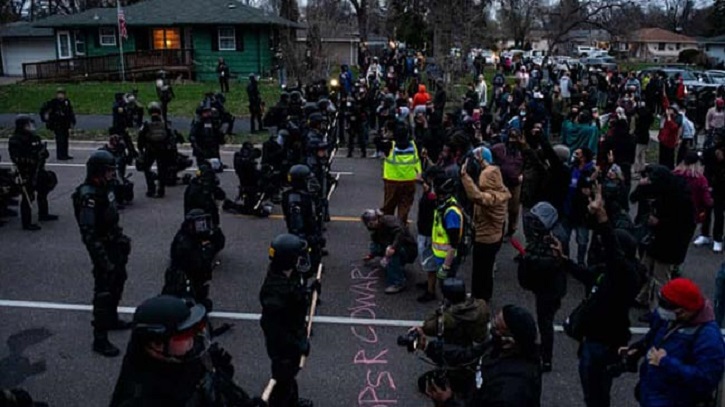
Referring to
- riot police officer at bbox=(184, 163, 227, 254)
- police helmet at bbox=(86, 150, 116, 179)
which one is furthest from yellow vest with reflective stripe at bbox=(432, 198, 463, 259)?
police helmet at bbox=(86, 150, 116, 179)

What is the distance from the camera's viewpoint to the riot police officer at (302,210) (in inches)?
301

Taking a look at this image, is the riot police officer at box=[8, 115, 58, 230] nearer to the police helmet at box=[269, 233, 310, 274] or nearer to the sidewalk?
the police helmet at box=[269, 233, 310, 274]

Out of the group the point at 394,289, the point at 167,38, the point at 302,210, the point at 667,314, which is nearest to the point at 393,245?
the point at 394,289

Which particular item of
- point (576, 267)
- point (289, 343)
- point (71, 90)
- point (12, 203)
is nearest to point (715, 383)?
point (576, 267)

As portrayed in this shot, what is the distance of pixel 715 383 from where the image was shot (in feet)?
13.6

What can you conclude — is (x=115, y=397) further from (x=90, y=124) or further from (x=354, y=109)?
(x=90, y=124)

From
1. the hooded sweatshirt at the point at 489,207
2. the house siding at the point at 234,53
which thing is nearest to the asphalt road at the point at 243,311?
the hooded sweatshirt at the point at 489,207

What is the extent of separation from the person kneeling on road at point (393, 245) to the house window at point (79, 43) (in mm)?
34597

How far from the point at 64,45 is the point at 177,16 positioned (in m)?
8.03

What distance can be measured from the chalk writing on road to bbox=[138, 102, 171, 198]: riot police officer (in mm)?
5590

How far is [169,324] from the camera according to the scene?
352 centimetres

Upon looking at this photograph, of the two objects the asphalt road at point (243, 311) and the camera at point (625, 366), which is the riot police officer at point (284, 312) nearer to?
the asphalt road at point (243, 311)

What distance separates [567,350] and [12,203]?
969cm

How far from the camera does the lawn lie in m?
25.6
